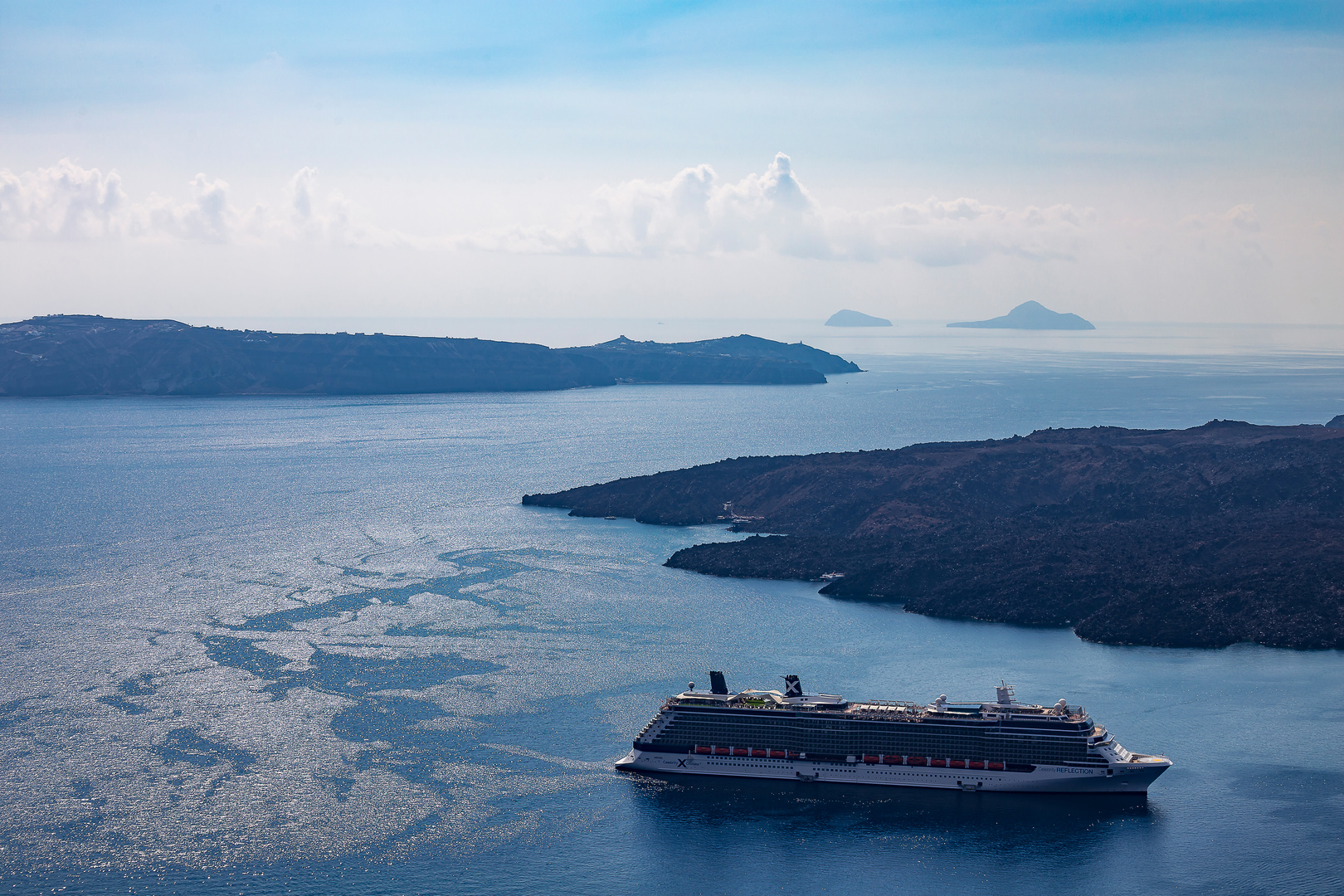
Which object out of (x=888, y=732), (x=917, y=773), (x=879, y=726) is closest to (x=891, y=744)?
(x=888, y=732)

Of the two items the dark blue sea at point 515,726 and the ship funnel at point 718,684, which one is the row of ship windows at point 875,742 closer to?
the dark blue sea at point 515,726

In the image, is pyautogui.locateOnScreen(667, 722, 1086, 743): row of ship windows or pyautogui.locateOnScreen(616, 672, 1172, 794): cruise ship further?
pyautogui.locateOnScreen(667, 722, 1086, 743): row of ship windows

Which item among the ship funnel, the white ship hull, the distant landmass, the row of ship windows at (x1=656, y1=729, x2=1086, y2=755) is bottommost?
the white ship hull

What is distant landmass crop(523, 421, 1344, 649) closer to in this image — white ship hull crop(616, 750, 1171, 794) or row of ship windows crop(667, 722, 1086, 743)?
white ship hull crop(616, 750, 1171, 794)

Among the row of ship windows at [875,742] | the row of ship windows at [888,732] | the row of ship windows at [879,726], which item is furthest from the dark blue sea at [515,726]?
the row of ship windows at [879,726]

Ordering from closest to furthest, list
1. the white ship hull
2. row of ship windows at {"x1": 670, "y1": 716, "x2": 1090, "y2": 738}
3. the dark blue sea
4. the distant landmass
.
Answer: the dark blue sea, the white ship hull, row of ship windows at {"x1": 670, "y1": 716, "x2": 1090, "y2": 738}, the distant landmass

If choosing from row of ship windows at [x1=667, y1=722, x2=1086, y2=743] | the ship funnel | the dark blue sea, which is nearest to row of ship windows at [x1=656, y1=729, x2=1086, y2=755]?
row of ship windows at [x1=667, y1=722, x2=1086, y2=743]
